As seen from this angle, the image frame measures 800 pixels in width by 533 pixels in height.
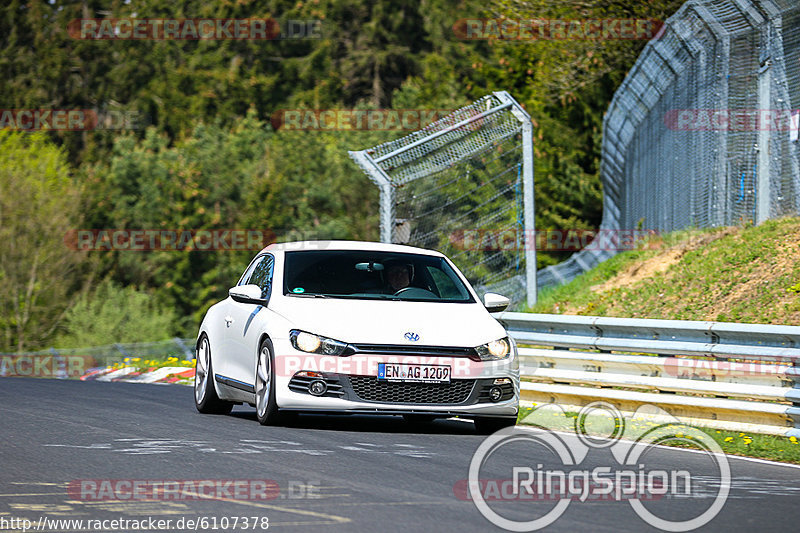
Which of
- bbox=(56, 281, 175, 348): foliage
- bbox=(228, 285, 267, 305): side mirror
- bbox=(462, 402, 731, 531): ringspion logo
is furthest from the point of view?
bbox=(56, 281, 175, 348): foliage

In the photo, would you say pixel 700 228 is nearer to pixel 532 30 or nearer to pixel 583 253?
pixel 583 253

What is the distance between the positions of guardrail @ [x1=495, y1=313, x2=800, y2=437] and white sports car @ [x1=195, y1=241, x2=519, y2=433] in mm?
1510

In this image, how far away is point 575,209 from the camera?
39.8 metres

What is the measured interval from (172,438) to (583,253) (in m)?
14.1

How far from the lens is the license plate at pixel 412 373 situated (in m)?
11.1

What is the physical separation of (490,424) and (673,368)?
1730 mm

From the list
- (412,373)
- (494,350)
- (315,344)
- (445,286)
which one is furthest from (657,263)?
(315,344)

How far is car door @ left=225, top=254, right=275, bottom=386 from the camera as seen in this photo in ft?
39.2

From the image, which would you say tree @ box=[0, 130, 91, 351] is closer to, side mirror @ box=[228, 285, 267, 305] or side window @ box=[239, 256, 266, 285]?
side window @ box=[239, 256, 266, 285]

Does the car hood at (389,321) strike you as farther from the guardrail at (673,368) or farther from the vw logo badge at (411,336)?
the guardrail at (673,368)

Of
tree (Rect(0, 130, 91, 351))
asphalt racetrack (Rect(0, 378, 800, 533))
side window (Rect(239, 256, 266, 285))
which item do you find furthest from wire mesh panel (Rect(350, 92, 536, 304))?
tree (Rect(0, 130, 91, 351))

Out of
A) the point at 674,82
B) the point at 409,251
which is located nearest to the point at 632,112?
the point at 674,82

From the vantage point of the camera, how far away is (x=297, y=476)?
8.55 metres

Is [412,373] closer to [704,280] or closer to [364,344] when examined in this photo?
[364,344]
